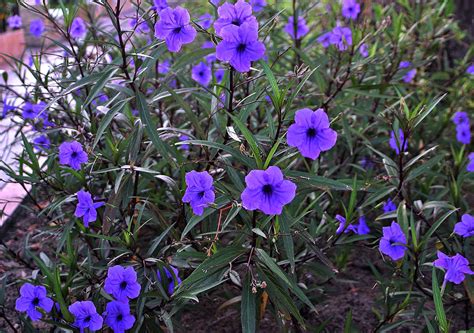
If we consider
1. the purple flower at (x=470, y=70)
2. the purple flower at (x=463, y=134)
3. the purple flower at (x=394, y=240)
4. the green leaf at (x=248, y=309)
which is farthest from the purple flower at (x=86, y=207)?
the purple flower at (x=470, y=70)

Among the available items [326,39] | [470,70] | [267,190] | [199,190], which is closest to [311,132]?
[267,190]

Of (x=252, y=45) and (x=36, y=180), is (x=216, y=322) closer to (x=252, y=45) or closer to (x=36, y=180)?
(x=36, y=180)

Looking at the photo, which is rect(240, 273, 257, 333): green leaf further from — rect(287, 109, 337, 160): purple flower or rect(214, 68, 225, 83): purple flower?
rect(214, 68, 225, 83): purple flower

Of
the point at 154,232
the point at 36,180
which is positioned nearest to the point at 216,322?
the point at 154,232

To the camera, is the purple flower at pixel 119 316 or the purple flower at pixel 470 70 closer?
the purple flower at pixel 119 316

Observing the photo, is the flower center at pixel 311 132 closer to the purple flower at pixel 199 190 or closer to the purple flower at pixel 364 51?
the purple flower at pixel 199 190

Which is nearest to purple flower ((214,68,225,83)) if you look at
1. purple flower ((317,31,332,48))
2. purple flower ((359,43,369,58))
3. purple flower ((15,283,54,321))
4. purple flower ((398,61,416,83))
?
purple flower ((317,31,332,48))

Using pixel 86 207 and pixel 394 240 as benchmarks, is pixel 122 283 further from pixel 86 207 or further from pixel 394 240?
pixel 394 240
